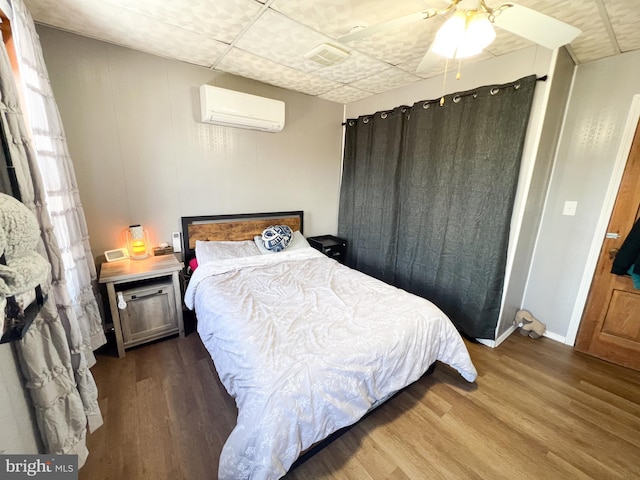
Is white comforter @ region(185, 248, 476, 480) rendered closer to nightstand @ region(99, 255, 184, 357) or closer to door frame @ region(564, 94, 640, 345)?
nightstand @ region(99, 255, 184, 357)

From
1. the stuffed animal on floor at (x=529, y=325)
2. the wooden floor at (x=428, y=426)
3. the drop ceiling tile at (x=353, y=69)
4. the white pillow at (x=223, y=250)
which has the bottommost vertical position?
the wooden floor at (x=428, y=426)

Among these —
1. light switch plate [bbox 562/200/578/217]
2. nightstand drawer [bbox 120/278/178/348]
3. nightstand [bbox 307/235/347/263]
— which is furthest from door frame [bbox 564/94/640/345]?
nightstand drawer [bbox 120/278/178/348]

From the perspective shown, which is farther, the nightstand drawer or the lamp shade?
the lamp shade

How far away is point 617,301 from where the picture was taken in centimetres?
229

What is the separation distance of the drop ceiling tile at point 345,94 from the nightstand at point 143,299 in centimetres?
260

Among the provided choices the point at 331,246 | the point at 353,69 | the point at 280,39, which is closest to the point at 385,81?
the point at 353,69

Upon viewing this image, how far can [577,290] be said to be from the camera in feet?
8.12

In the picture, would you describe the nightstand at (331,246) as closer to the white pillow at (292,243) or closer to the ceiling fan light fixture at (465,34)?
the white pillow at (292,243)

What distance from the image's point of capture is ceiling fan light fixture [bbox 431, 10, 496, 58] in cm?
121

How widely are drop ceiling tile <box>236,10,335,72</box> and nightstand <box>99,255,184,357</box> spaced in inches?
77.4

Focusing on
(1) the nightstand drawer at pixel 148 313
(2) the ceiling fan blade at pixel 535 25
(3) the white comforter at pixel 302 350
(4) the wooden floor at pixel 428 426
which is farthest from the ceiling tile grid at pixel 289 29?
(4) the wooden floor at pixel 428 426

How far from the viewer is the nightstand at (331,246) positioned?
3.45m

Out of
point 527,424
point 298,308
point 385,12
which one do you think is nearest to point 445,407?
point 527,424

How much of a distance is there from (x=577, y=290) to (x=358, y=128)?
2911 millimetres
